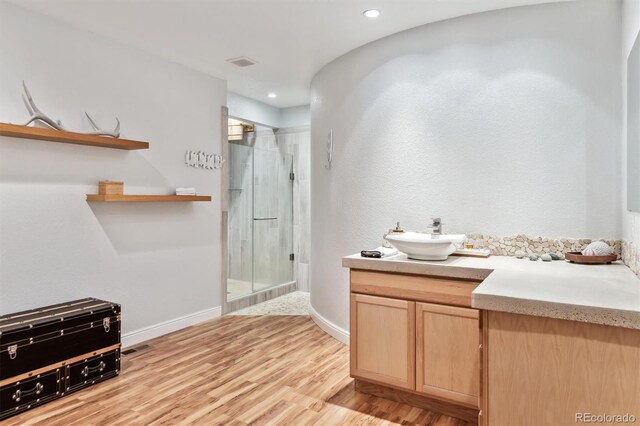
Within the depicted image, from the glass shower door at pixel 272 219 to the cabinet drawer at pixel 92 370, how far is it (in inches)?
89.6

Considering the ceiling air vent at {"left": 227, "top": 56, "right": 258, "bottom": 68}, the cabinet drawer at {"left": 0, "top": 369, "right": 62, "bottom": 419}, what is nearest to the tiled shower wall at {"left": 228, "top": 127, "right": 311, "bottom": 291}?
the ceiling air vent at {"left": 227, "top": 56, "right": 258, "bottom": 68}

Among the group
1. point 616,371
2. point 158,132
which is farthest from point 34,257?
point 616,371

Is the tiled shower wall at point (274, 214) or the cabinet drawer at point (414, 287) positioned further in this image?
the tiled shower wall at point (274, 214)

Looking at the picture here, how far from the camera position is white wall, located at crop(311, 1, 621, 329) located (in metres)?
2.49

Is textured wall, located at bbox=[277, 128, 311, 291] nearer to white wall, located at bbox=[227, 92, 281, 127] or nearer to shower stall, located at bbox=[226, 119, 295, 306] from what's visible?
shower stall, located at bbox=[226, 119, 295, 306]

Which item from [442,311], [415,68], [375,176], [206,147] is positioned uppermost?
[415,68]

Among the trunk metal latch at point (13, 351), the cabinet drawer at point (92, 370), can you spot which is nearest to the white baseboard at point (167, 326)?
the cabinet drawer at point (92, 370)

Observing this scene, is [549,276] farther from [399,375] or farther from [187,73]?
[187,73]

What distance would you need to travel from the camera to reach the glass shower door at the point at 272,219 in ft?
A: 16.6

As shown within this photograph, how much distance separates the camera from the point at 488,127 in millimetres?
2762

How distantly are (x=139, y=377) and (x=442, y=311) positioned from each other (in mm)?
2116

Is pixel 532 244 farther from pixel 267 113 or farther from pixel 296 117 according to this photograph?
pixel 267 113

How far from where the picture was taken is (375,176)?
3.28 meters

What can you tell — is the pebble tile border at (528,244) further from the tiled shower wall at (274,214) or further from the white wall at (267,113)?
the white wall at (267,113)
